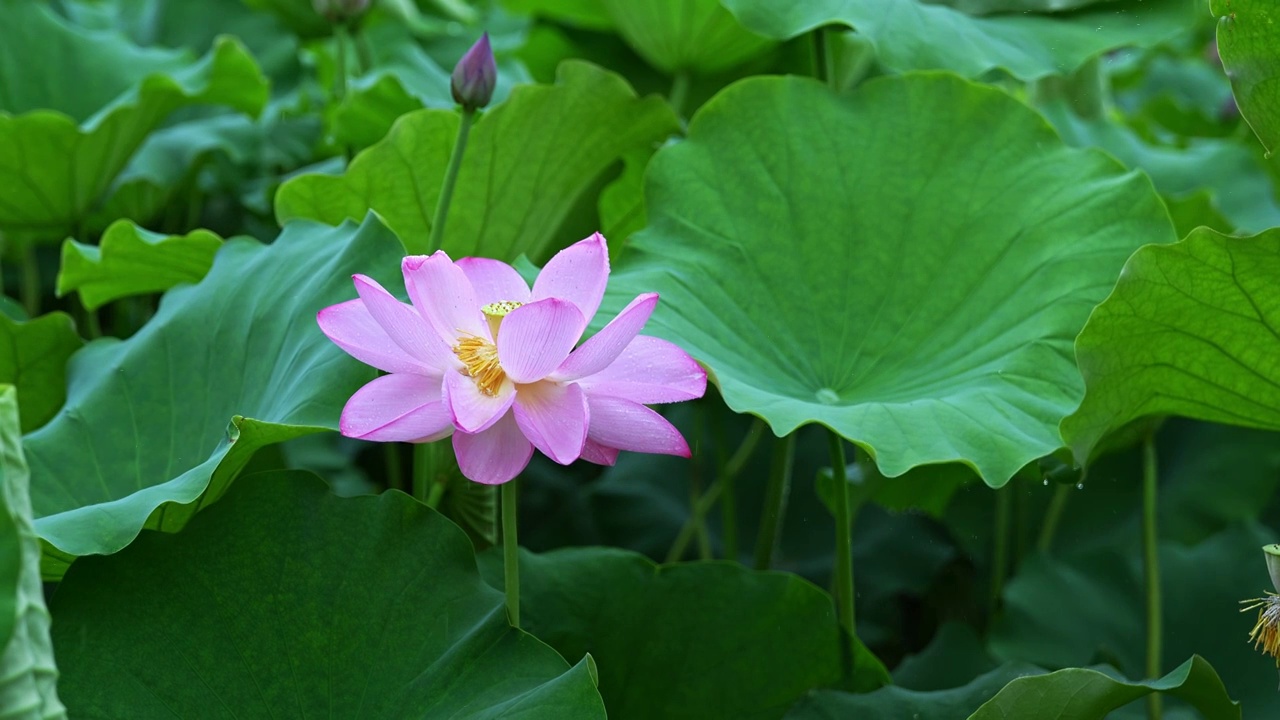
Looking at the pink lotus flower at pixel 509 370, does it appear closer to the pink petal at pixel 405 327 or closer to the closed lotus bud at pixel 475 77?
the pink petal at pixel 405 327

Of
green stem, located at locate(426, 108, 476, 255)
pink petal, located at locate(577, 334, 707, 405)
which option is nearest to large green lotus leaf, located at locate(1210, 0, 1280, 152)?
pink petal, located at locate(577, 334, 707, 405)

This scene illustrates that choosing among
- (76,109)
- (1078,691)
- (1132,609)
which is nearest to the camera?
(1078,691)

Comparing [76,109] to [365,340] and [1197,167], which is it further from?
[1197,167]

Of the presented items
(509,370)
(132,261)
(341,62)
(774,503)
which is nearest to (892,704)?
(774,503)

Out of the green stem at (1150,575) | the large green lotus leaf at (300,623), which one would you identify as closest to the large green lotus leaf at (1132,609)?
the green stem at (1150,575)

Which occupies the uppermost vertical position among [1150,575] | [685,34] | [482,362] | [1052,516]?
[482,362]

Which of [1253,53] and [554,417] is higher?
[1253,53]

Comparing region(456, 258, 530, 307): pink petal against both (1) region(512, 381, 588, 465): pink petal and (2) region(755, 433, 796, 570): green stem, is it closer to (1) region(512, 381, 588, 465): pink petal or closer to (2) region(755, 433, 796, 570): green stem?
(1) region(512, 381, 588, 465): pink petal
